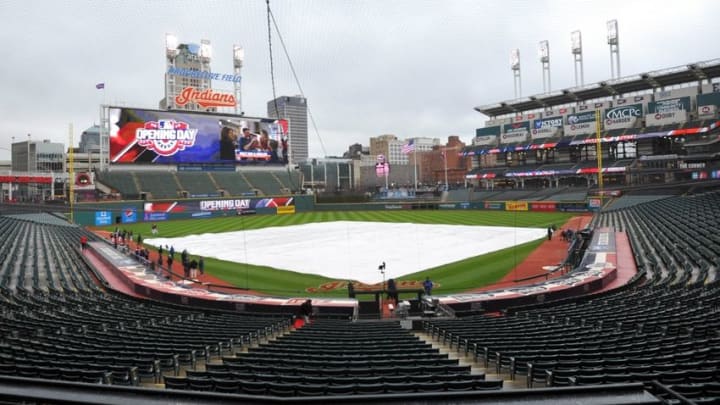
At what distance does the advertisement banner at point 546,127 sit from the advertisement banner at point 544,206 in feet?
68.8

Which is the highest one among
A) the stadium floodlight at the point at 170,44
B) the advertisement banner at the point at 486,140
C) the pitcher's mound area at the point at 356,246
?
the stadium floodlight at the point at 170,44

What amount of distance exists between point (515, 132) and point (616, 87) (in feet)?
60.0

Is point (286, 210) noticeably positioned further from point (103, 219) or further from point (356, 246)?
point (356, 246)

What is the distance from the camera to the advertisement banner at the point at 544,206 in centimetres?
6407

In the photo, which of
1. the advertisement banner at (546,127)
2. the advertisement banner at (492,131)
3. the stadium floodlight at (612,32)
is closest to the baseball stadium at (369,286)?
the advertisement banner at (546,127)

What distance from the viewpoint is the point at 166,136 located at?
7225cm

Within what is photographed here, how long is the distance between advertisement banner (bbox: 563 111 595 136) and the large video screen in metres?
50.7

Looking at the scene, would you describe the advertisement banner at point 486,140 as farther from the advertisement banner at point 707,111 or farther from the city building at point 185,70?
the city building at point 185,70

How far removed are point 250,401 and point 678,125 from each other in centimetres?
7898

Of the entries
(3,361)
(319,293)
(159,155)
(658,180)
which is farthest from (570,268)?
(159,155)

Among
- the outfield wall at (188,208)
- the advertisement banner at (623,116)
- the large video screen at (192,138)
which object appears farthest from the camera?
the advertisement banner at (623,116)

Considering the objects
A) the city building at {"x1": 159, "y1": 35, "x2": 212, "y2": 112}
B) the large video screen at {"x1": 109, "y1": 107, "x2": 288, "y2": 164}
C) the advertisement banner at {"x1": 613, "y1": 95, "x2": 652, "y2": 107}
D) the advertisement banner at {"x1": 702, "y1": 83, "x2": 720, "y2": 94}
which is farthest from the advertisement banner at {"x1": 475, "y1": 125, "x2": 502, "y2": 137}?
the city building at {"x1": 159, "y1": 35, "x2": 212, "y2": 112}

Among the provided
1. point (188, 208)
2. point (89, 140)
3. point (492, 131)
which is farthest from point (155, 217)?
point (89, 140)

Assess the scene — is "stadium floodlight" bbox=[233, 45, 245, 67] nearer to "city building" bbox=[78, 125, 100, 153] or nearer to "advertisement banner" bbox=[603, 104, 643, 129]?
"advertisement banner" bbox=[603, 104, 643, 129]
